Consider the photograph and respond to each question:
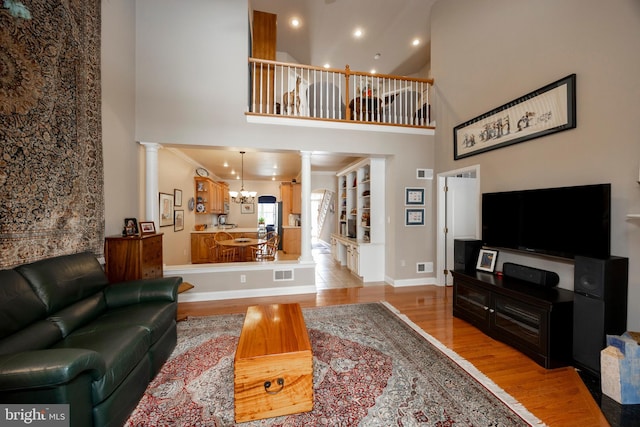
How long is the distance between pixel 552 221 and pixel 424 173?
2.28 m

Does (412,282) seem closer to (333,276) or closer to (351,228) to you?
(333,276)

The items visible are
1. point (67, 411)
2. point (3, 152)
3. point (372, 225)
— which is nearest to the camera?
point (67, 411)

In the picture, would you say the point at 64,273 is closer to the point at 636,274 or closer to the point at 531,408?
the point at 531,408

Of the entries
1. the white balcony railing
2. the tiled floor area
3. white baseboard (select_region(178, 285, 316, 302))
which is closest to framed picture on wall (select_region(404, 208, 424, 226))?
the tiled floor area

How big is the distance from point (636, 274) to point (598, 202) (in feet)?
2.05

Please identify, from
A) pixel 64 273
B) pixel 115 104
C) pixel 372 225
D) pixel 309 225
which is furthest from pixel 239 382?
pixel 372 225

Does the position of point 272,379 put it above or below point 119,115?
below

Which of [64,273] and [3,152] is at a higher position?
[3,152]

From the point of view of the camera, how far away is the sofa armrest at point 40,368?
1084 mm

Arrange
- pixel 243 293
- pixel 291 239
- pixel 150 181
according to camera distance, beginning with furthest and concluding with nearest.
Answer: pixel 291 239
pixel 243 293
pixel 150 181

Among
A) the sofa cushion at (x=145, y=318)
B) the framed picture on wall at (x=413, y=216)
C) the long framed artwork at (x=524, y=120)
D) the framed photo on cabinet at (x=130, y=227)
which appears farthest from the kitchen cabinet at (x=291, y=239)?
the sofa cushion at (x=145, y=318)

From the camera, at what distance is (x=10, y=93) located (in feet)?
5.48

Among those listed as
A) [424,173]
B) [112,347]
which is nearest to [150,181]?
[112,347]

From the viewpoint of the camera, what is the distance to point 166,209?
4965 millimetres
